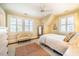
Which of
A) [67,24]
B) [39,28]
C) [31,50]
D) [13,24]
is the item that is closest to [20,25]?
[13,24]

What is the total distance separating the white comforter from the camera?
1.42 meters

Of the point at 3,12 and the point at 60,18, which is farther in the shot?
the point at 60,18

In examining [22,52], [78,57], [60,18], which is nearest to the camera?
[78,57]

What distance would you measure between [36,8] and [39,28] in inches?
12.8

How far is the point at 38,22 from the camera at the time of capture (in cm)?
143

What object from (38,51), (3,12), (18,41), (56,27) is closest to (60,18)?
(56,27)

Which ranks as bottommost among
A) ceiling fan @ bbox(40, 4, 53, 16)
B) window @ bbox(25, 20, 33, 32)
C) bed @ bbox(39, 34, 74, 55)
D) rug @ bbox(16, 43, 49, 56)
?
rug @ bbox(16, 43, 49, 56)

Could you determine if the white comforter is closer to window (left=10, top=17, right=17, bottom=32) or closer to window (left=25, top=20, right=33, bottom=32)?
window (left=25, top=20, right=33, bottom=32)

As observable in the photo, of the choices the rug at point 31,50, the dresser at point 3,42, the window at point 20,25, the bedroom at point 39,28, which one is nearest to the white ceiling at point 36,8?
the bedroom at point 39,28

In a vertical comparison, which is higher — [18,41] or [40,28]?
[40,28]

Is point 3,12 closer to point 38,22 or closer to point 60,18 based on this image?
point 38,22

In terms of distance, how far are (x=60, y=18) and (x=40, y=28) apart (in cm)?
37

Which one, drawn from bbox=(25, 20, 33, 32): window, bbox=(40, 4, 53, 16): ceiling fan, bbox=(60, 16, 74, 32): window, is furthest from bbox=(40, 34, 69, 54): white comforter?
bbox=(40, 4, 53, 16): ceiling fan

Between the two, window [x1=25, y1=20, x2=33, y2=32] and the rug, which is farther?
window [x1=25, y1=20, x2=33, y2=32]
